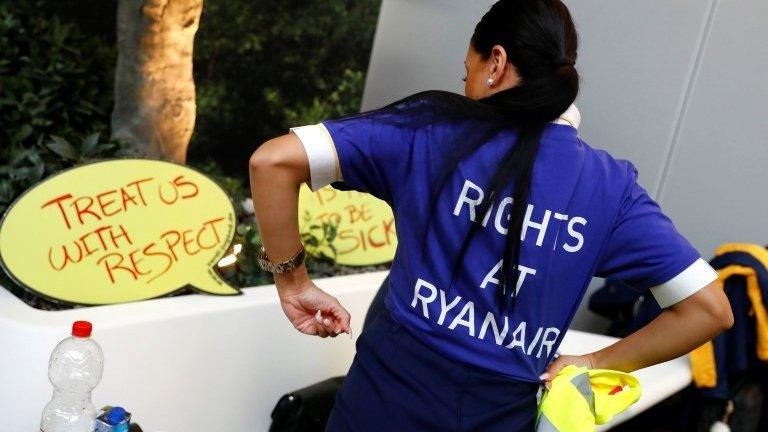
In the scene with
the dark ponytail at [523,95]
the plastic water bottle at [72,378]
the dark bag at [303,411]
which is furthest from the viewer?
the dark bag at [303,411]

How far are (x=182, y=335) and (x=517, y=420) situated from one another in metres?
1.06

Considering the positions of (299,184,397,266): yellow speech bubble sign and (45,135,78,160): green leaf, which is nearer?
(45,135,78,160): green leaf

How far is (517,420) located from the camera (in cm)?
138

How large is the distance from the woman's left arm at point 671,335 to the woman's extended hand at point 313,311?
363mm

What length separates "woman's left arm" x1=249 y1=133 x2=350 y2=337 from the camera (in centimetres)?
126

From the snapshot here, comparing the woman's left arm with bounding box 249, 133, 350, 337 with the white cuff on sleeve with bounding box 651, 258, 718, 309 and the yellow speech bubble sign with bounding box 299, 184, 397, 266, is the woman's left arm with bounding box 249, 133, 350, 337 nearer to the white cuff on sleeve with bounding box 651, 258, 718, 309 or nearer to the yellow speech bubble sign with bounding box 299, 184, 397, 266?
the white cuff on sleeve with bounding box 651, 258, 718, 309

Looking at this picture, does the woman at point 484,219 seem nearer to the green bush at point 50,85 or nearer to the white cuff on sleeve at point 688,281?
the white cuff on sleeve at point 688,281

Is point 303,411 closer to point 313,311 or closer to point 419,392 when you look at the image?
point 313,311

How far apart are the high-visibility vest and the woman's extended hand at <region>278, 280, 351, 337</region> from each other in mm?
358

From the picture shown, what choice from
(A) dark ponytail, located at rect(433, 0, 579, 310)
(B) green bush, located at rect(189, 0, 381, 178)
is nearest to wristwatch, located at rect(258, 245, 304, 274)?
(A) dark ponytail, located at rect(433, 0, 579, 310)

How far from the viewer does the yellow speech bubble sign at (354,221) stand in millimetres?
2885

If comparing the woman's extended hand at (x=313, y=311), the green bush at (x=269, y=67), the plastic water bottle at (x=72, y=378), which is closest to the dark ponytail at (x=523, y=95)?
the woman's extended hand at (x=313, y=311)

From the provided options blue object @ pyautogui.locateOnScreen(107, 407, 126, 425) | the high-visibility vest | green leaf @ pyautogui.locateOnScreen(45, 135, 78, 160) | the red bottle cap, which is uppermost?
the high-visibility vest

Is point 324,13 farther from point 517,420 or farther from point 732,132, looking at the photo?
point 517,420
